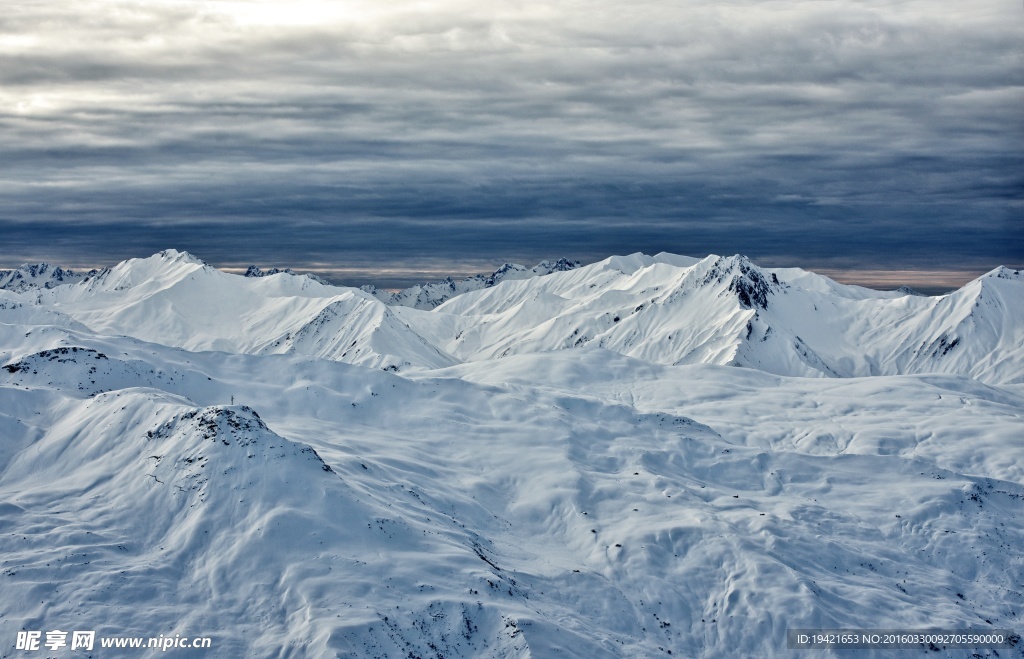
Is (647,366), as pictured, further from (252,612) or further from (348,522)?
(252,612)

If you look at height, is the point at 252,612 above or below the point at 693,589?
above

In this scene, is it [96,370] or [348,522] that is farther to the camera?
[96,370]

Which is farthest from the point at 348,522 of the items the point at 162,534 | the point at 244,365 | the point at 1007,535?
the point at 1007,535

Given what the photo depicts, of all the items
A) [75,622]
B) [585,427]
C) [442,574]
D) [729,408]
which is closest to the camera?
[75,622]

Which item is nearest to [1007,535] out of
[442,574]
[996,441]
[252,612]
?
[996,441]

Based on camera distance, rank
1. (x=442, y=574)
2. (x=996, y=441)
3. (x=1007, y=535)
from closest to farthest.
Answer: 1. (x=442, y=574)
2. (x=1007, y=535)
3. (x=996, y=441)

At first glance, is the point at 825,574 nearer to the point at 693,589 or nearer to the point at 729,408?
the point at 693,589

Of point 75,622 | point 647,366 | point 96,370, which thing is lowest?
point 647,366

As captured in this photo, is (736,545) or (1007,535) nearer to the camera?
(736,545)

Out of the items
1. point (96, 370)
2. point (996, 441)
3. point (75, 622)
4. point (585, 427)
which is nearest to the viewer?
point (75, 622)
